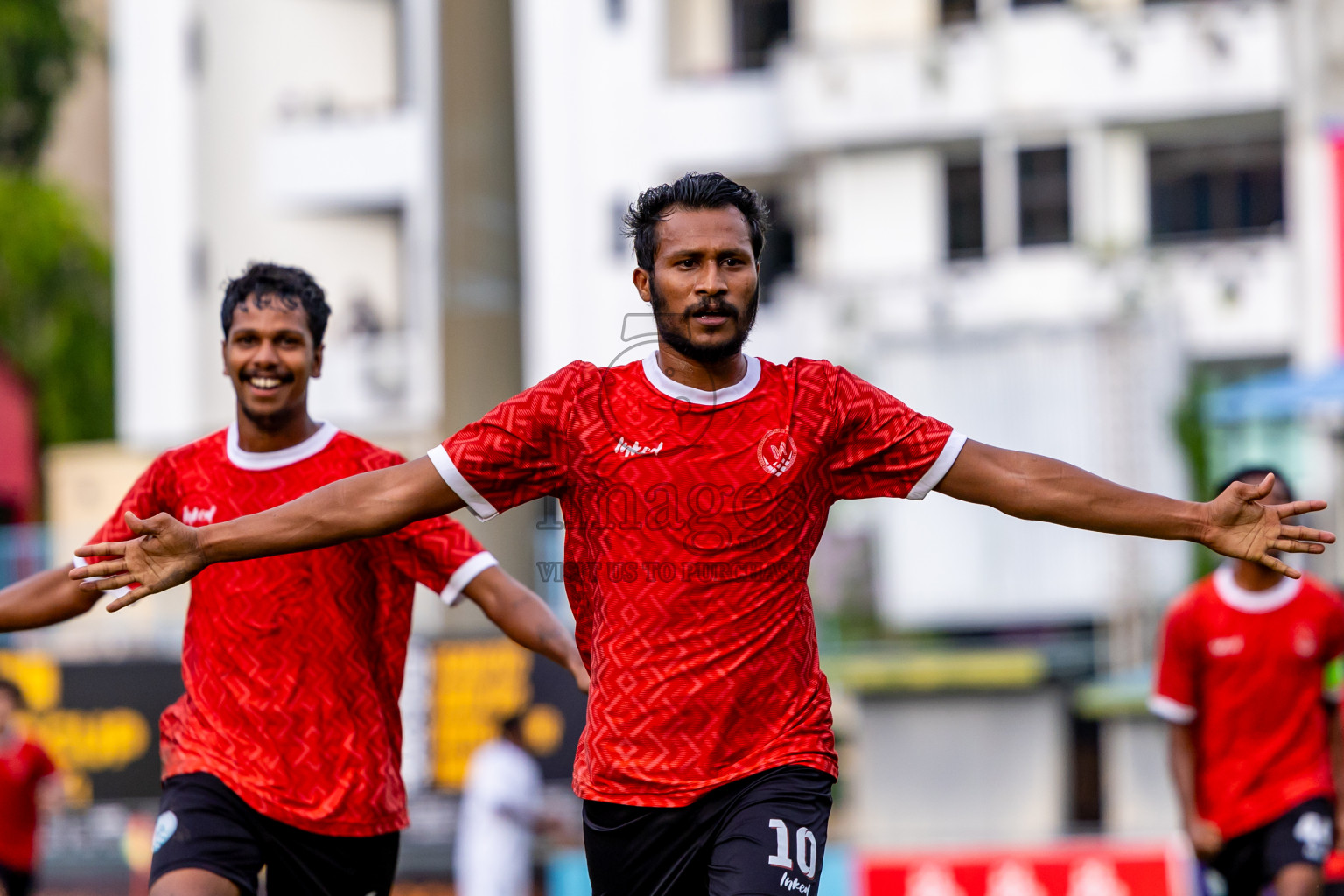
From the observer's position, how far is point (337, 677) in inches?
218

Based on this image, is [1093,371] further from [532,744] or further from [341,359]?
[341,359]

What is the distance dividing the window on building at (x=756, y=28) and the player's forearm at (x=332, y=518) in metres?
20.7

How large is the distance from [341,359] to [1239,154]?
12.4 metres

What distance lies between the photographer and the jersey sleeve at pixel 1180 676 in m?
7.51

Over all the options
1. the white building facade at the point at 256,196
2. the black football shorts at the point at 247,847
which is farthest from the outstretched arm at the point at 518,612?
the white building facade at the point at 256,196

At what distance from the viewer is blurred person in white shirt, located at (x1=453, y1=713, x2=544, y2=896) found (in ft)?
41.1

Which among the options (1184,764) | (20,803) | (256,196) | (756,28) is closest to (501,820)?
(20,803)

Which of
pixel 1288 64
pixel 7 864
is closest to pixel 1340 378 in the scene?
pixel 1288 64

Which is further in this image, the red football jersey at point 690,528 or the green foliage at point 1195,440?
the green foliage at point 1195,440

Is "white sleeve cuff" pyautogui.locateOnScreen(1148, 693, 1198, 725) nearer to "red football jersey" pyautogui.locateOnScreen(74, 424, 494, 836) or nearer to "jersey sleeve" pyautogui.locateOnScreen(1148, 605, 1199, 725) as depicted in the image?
"jersey sleeve" pyautogui.locateOnScreen(1148, 605, 1199, 725)

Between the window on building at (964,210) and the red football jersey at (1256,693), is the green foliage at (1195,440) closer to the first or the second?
the window on building at (964,210)

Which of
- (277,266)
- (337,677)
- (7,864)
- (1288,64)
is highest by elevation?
(1288,64)

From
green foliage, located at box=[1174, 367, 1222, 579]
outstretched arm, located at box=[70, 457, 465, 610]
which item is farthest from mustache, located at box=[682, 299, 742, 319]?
Result: green foliage, located at box=[1174, 367, 1222, 579]

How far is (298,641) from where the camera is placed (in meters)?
5.50
